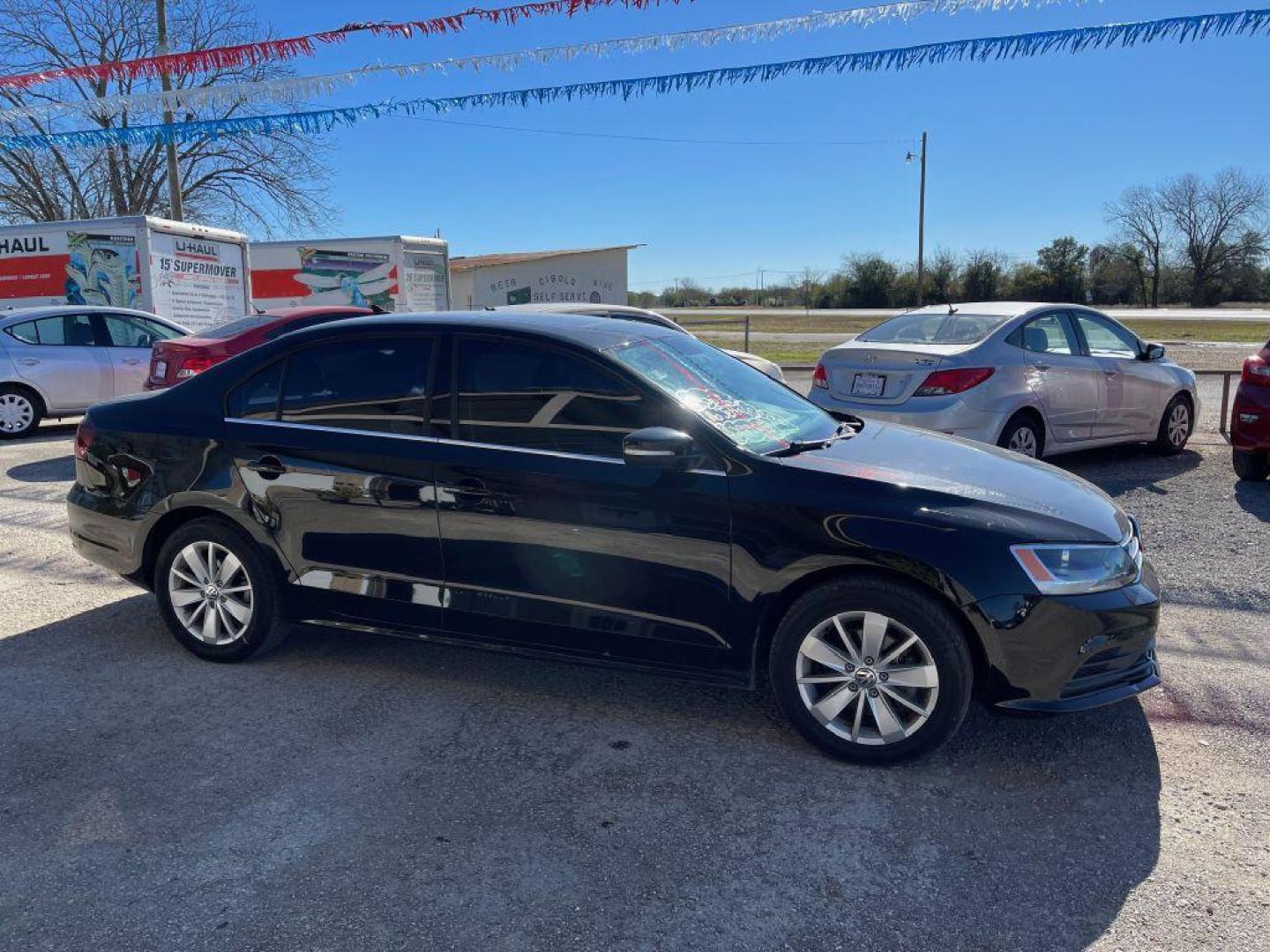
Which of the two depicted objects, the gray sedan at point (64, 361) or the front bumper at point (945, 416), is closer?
the front bumper at point (945, 416)

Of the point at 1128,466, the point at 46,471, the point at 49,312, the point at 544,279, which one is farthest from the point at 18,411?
the point at 544,279

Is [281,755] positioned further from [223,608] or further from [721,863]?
[721,863]

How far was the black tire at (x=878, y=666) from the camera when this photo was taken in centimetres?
327

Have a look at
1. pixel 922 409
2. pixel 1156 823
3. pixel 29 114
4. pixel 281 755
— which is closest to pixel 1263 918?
pixel 1156 823

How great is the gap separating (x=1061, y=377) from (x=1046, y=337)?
0.38 metres

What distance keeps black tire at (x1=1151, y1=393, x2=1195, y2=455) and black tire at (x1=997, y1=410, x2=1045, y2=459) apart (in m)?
1.84

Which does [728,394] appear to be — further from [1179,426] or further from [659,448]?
[1179,426]

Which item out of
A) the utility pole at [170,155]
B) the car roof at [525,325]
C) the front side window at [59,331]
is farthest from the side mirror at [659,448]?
the utility pole at [170,155]

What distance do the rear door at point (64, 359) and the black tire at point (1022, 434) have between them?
32.6 ft

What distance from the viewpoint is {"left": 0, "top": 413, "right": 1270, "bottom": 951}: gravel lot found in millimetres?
2598

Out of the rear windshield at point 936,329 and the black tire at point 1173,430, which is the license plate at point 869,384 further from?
the black tire at point 1173,430

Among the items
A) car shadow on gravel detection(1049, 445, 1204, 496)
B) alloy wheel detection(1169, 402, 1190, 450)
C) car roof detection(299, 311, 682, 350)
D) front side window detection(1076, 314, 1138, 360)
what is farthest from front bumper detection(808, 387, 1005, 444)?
car roof detection(299, 311, 682, 350)

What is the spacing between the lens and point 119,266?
1436cm

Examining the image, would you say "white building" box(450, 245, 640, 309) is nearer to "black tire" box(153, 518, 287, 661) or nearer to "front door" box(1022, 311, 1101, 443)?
"front door" box(1022, 311, 1101, 443)
